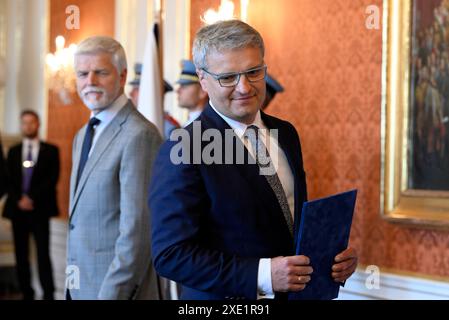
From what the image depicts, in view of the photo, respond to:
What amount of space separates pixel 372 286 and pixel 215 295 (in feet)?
Result: 6.28

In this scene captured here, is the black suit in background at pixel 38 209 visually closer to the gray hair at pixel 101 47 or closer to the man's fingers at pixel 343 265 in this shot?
the gray hair at pixel 101 47

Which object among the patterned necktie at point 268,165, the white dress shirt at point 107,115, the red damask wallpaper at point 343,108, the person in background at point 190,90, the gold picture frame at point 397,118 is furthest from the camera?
the person in background at point 190,90

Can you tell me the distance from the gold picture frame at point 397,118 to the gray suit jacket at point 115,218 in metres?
1.35

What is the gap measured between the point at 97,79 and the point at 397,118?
1598 millimetres

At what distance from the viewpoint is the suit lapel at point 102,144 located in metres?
2.80

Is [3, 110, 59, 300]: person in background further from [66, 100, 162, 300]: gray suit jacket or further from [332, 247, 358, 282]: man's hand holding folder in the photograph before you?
[332, 247, 358, 282]: man's hand holding folder

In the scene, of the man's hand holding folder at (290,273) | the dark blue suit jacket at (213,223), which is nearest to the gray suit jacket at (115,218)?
the dark blue suit jacket at (213,223)

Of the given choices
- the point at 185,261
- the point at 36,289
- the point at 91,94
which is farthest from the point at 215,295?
the point at 36,289

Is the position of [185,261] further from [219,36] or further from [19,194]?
[19,194]

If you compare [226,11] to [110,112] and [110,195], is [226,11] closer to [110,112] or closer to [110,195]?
[110,112]

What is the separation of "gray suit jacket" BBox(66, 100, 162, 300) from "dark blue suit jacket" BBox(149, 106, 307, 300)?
2.36 ft

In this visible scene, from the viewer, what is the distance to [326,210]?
77.0 inches

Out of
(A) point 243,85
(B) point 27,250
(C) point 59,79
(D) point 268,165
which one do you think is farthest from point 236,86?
(B) point 27,250

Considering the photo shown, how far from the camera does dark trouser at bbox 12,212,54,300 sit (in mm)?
6667
